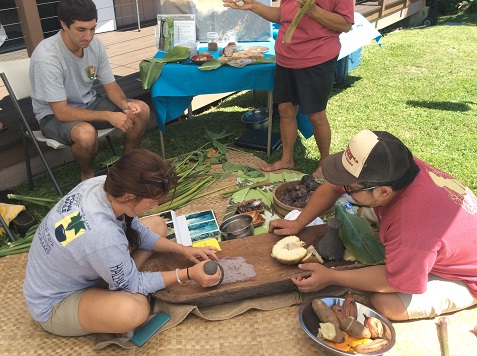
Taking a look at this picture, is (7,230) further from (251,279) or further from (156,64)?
(156,64)

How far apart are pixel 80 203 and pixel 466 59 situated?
301 inches

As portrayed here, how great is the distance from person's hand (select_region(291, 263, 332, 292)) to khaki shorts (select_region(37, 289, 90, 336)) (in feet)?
3.86

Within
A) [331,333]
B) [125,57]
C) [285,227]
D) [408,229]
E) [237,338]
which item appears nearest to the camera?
[408,229]

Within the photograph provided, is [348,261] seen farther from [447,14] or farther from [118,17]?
[447,14]

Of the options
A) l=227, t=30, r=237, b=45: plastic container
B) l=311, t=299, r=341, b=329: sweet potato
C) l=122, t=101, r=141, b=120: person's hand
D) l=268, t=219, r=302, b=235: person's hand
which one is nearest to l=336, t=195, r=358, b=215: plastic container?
l=268, t=219, r=302, b=235: person's hand

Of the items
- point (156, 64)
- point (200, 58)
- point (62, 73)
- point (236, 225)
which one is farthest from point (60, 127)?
point (236, 225)

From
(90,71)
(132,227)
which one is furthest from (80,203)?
(90,71)

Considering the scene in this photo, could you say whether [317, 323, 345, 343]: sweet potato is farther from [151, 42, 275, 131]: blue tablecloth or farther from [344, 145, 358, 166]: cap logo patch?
[151, 42, 275, 131]: blue tablecloth

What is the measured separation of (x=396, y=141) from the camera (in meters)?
2.04

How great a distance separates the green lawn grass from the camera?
440 centimetres

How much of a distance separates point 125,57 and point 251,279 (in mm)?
4786

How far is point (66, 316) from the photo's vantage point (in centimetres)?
229

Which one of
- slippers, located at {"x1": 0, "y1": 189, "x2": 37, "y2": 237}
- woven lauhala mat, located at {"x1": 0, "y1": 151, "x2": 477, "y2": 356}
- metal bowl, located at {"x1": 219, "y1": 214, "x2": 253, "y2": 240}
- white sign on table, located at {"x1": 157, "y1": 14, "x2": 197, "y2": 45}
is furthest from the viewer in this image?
white sign on table, located at {"x1": 157, "y1": 14, "x2": 197, "y2": 45}

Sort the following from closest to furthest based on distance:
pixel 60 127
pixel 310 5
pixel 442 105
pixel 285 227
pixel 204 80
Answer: pixel 285 227, pixel 310 5, pixel 60 127, pixel 204 80, pixel 442 105
